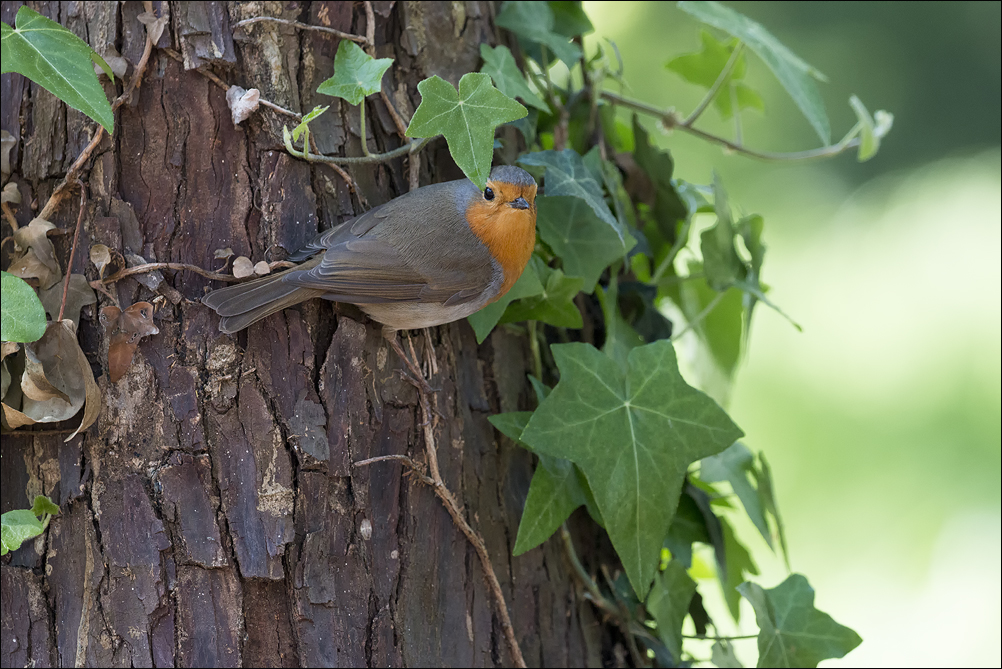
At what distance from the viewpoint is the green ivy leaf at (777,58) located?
1720mm

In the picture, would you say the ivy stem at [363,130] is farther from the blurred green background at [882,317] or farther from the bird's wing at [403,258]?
the blurred green background at [882,317]

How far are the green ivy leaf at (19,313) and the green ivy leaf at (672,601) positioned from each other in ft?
4.22

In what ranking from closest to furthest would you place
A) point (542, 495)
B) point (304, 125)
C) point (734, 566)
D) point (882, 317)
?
1. point (304, 125)
2. point (542, 495)
3. point (734, 566)
4. point (882, 317)

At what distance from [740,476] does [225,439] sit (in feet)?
3.87

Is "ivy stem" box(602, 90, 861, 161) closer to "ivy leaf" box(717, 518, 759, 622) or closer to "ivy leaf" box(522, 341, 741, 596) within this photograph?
"ivy leaf" box(522, 341, 741, 596)

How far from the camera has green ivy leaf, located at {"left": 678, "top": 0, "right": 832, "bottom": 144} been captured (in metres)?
1.72

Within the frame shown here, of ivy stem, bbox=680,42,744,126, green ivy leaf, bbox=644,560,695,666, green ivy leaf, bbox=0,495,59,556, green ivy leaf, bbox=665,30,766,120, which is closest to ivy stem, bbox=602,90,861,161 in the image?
ivy stem, bbox=680,42,744,126

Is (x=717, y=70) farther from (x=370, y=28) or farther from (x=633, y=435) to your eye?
(x=633, y=435)

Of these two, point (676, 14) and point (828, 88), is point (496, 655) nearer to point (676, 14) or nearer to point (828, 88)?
point (676, 14)

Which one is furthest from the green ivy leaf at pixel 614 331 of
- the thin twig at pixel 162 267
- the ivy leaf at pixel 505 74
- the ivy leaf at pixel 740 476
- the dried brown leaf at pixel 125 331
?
the dried brown leaf at pixel 125 331

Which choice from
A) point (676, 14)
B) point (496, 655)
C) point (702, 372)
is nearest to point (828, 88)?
point (676, 14)

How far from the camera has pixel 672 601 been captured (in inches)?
68.7

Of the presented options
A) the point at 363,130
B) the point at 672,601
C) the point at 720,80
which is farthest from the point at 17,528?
the point at 720,80

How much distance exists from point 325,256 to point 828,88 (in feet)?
14.2
